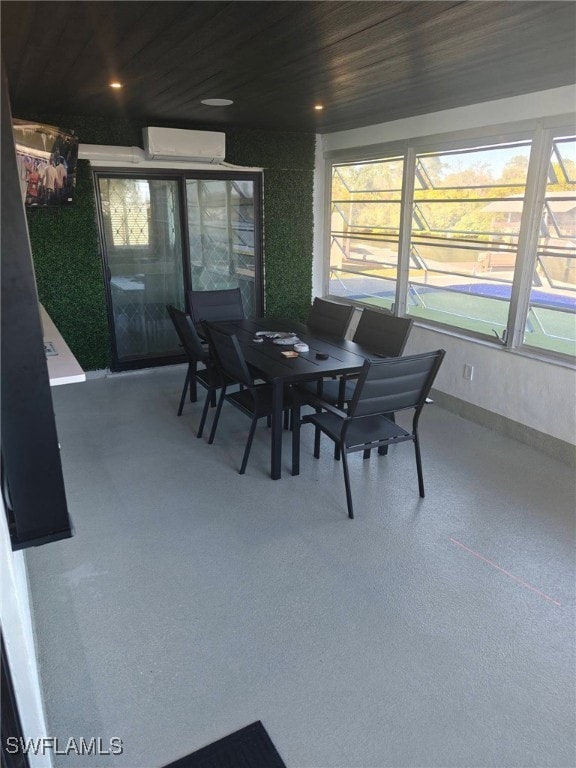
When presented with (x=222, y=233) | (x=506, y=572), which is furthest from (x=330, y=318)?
(x=506, y=572)

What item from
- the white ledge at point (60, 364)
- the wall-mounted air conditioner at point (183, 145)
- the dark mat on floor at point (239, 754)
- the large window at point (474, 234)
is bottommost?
the dark mat on floor at point (239, 754)

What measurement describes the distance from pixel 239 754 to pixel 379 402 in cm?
178

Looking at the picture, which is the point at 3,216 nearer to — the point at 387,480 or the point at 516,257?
the point at 387,480

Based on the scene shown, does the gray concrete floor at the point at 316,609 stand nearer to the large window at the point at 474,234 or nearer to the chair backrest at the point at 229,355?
the chair backrest at the point at 229,355

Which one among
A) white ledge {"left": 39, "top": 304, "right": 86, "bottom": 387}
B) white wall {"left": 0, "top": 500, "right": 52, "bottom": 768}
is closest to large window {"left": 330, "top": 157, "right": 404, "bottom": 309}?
white ledge {"left": 39, "top": 304, "right": 86, "bottom": 387}

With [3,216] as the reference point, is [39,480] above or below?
below

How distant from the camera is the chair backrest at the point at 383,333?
3.72 m

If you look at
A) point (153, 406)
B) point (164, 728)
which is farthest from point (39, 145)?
point (164, 728)

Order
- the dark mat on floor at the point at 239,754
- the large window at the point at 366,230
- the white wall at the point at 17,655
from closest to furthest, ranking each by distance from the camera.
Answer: the white wall at the point at 17,655
the dark mat on floor at the point at 239,754
the large window at the point at 366,230

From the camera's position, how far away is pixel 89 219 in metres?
4.96

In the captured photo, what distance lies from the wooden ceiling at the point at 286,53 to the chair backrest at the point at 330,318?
156 centimetres

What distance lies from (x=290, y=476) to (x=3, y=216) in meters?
2.54

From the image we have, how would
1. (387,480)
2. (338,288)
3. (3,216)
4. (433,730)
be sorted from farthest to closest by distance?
(338,288) → (387,480) → (433,730) → (3,216)

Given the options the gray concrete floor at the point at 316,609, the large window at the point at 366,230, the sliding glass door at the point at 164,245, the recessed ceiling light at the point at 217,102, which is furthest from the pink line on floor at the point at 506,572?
the sliding glass door at the point at 164,245
